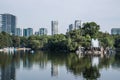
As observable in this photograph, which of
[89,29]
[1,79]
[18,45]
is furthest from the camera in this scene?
[18,45]

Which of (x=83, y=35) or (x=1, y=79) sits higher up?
(x=83, y=35)

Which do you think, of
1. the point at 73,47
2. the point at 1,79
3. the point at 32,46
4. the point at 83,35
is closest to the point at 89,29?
the point at 83,35

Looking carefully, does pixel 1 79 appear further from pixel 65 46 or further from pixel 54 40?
pixel 54 40

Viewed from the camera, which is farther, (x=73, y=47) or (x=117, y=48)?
(x=117, y=48)

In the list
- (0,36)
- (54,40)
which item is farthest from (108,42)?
(0,36)

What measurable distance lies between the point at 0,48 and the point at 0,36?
12.3ft

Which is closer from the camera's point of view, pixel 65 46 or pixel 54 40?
pixel 65 46

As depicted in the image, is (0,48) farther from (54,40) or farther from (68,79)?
(68,79)

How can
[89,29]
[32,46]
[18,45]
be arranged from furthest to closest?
1. [18,45]
2. [32,46]
3. [89,29]

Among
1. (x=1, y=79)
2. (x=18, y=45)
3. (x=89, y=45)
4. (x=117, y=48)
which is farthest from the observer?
(x=18, y=45)

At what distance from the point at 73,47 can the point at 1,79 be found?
180ft

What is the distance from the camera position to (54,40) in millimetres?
95562

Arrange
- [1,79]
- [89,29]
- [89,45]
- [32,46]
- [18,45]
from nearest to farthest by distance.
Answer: [1,79], [89,45], [89,29], [32,46], [18,45]

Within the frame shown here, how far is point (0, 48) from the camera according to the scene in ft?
324
